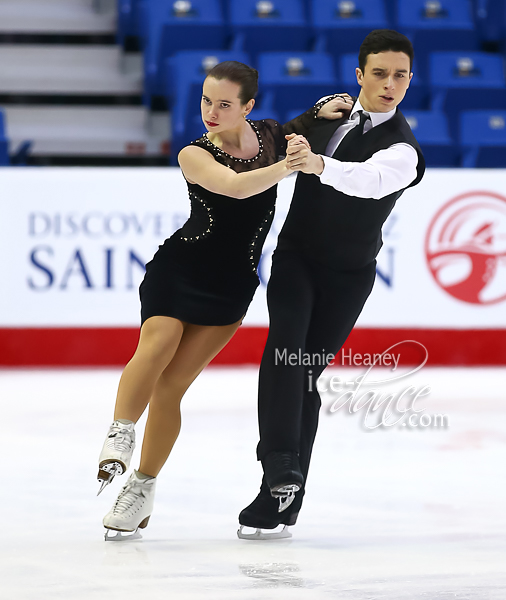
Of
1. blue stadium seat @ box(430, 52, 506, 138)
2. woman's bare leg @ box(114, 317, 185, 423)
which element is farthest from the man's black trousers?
blue stadium seat @ box(430, 52, 506, 138)

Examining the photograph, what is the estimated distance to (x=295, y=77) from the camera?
702 centimetres

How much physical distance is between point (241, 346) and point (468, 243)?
4.79 feet

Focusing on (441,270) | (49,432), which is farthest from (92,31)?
(49,432)

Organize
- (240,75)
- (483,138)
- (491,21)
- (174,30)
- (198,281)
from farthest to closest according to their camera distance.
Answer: (491,21) < (174,30) < (483,138) < (198,281) < (240,75)

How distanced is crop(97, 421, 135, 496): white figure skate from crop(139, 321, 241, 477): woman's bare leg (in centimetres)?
20

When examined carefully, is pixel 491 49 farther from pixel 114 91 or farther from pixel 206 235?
pixel 206 235

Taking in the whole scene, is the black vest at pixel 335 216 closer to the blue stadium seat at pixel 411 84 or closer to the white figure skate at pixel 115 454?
the white figure skate at pixel 115 454

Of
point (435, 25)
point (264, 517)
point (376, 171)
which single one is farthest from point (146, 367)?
point (435, 25)

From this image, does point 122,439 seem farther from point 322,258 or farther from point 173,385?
point 322,258

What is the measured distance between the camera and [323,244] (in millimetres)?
2529

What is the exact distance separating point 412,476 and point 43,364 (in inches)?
120

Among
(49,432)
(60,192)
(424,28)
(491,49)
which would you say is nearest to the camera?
(49,432)

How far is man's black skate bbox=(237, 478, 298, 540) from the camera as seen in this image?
250 centimetres

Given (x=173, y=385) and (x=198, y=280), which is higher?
(x=198, y=280)
